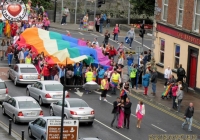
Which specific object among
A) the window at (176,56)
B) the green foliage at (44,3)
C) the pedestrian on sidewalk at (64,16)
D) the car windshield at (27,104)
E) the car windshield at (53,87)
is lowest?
the car windshield at (27,104)

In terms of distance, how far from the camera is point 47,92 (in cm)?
4181

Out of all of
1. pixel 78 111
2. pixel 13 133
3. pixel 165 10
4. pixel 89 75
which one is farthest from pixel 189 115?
pixel 165 10

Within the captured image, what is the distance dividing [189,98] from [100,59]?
23.1ft

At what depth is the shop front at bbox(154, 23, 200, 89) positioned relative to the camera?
47.4 meters

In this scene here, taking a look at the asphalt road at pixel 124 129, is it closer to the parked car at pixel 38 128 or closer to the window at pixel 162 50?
the parked car at pixel 38 128

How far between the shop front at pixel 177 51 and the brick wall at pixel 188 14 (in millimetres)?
561

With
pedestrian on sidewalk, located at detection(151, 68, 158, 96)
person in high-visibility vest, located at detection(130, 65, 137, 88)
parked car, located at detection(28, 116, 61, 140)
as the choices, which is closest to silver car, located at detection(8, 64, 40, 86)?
person in high-visibility vest, located at detection(130, 65, 137, 88)

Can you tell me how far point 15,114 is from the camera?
124ft

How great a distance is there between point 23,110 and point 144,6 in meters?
34.7

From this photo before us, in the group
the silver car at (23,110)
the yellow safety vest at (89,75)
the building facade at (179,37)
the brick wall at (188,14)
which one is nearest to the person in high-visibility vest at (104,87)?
the yellow safety vest at (89,75)

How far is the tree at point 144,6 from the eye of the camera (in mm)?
70000

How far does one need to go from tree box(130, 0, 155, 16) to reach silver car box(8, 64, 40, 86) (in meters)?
24.6

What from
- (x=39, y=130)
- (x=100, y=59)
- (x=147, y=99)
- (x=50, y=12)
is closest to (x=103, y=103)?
(x=147, y=99)

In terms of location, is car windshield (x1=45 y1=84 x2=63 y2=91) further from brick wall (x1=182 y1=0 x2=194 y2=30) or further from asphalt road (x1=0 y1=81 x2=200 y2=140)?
brick wall (x1=182 y1=0 x2=194 y2=30)
